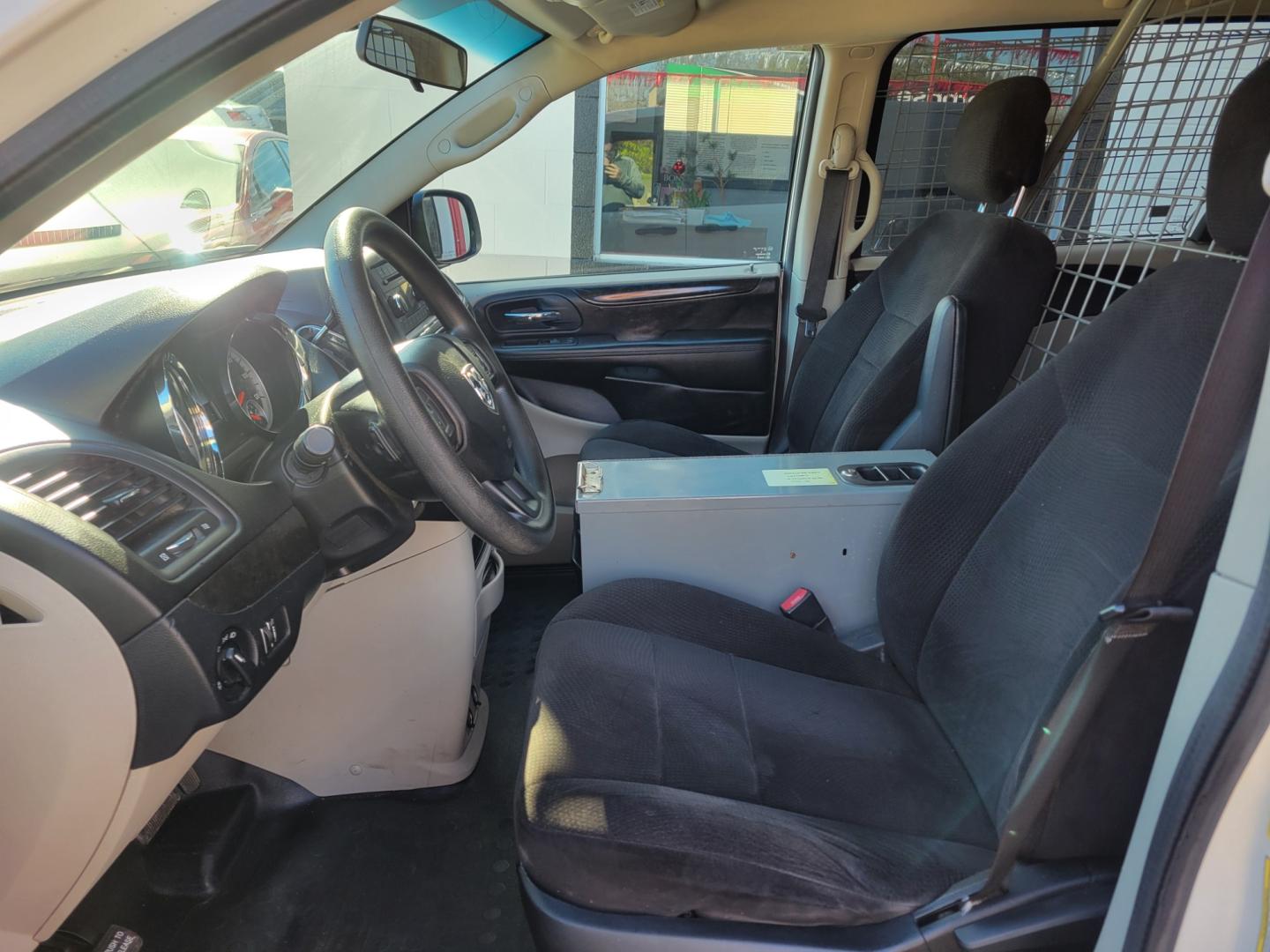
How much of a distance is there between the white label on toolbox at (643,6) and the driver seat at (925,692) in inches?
44.4

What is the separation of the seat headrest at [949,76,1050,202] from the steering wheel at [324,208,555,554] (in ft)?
3.40

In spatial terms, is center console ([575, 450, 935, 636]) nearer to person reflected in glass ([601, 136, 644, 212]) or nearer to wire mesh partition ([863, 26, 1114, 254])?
wire mesh partition ([863, 26, 1114, 254])

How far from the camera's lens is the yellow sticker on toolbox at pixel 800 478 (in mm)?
1400

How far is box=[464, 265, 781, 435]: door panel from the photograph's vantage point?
7.86ft

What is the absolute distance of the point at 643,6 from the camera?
5.63ft

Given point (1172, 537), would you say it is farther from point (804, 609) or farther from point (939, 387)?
point (939, 387)

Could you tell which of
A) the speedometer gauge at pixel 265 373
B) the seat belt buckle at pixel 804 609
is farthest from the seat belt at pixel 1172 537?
the speedometer gauge at pixel 265 373

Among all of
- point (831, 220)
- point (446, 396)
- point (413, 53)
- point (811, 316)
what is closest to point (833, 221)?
point (831, 220)

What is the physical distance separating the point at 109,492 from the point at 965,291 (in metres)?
1.43

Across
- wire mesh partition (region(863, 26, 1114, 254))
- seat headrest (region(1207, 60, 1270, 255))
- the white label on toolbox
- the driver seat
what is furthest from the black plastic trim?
wire mesh partition (region(863, 26, 1114, 254))

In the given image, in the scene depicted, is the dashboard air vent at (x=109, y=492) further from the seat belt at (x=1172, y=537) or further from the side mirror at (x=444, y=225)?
the side mirror at (x=444, y=225)

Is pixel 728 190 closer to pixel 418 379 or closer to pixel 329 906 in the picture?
pixel 418 379

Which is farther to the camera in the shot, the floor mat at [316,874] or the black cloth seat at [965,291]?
the black cloth seat at [965,291]

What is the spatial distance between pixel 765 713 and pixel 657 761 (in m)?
0.18
